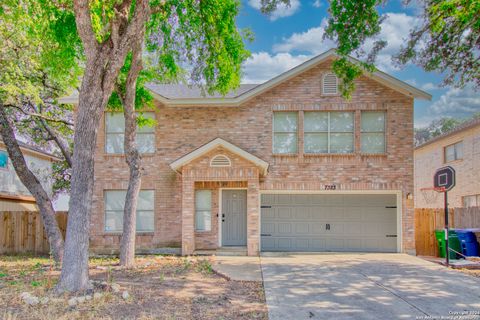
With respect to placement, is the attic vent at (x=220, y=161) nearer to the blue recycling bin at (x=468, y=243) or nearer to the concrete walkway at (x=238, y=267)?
the concrete walkway at (x=238, y=267)

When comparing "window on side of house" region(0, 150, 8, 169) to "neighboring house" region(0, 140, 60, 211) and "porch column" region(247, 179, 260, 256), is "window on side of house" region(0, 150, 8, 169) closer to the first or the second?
"neighboring house" region(0, 140, 60, 211)

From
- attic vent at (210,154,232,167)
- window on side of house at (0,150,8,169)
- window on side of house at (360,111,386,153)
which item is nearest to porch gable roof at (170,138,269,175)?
attic vent at (210,154,232,167)

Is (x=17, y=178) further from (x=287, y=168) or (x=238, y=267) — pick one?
(x=238, y=267)

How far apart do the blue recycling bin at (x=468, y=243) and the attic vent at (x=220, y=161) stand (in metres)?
8.11

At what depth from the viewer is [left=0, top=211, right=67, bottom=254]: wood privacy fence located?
47.7 feet

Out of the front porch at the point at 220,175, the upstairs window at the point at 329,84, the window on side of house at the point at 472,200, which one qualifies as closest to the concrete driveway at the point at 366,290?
the front porch at the point at 220,175

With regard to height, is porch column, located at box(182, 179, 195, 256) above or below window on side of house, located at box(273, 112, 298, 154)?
below

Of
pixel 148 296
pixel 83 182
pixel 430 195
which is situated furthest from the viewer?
pixel 430 195

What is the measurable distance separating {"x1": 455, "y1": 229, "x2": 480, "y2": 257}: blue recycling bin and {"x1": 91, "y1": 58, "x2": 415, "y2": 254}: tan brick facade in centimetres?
155

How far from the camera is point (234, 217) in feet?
47.1

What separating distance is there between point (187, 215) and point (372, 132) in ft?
23.6

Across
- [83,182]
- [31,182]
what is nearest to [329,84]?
[83,182]

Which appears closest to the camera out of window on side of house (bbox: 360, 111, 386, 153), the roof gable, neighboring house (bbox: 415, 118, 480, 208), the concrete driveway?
the concrete driveway

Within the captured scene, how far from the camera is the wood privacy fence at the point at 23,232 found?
14531 millimetres
